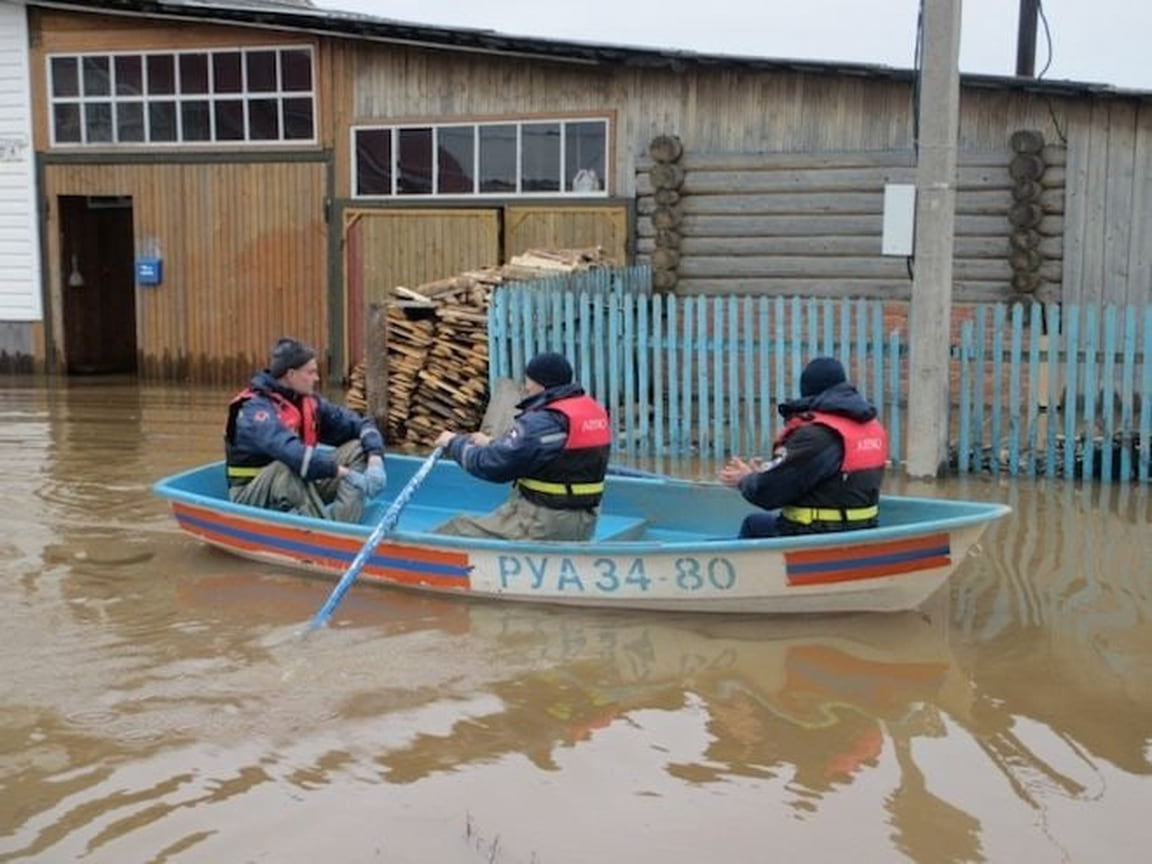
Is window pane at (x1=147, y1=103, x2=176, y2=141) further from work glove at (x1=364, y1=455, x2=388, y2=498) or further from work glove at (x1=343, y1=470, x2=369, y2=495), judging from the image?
work glove at (x1=343, y1=470, x2=369, y2=495)

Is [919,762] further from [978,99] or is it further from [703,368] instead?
[978,99]

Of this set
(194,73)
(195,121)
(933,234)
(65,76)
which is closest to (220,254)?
(195,121)

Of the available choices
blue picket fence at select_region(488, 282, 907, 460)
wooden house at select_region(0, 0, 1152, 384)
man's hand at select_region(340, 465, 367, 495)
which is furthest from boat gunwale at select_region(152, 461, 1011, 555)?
wooden house at select_region(0, 0, 1152, 384)

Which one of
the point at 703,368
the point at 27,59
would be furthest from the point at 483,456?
the point at 27,59

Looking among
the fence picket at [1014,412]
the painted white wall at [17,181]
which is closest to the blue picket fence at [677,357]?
the fence picket at [1014,412]

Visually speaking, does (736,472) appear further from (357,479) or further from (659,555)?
(357,479)

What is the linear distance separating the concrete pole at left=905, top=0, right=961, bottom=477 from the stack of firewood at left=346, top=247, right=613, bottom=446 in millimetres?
4259

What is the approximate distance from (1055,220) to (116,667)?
11.5 meters

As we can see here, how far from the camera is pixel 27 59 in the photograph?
1950 cm

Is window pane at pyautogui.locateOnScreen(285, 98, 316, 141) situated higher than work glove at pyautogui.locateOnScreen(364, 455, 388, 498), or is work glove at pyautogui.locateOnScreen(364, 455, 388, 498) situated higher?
window pane at pyautogui.locateOnScreen(285, 98, 316, 141)

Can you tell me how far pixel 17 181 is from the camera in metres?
19.9

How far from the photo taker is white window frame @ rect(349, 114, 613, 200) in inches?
672

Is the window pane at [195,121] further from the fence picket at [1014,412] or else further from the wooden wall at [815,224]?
the fence picket at [1014,412]

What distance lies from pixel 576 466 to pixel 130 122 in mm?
13540
